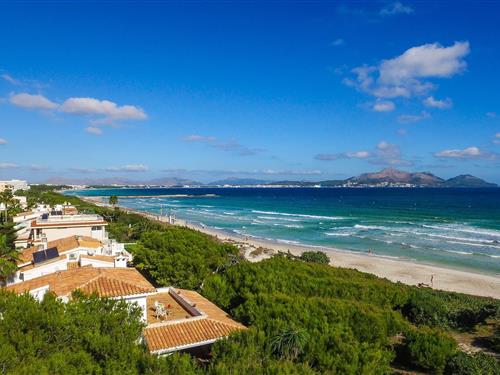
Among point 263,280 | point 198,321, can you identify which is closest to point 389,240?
point 263,280

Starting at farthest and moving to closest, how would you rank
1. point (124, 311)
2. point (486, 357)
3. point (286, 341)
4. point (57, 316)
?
1. point (486, 357)
2. point (286, 341)
3. point (124, 311)
4. point (57, 316)

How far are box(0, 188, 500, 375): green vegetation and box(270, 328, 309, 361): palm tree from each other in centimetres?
3

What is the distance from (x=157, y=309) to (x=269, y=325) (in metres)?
3.93

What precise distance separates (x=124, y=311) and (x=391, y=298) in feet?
42.8

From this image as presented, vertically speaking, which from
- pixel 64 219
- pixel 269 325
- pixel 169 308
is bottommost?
pixel 169 308

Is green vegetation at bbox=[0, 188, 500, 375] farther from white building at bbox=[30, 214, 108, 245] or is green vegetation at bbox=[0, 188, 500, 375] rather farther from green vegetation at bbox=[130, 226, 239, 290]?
white building at bbox=[30, 214, 108, 245]

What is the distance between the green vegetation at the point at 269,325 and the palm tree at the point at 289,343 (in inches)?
1.1

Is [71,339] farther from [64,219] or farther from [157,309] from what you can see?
[64,219]

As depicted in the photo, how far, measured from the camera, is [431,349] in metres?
12.6

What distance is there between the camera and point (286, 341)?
10.5 metres

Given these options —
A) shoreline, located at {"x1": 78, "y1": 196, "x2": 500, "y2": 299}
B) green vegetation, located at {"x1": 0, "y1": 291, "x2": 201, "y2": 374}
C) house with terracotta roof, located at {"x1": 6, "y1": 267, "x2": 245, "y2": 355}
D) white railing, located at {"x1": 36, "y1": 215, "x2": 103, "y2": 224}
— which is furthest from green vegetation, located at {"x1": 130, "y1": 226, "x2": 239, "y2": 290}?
shoreline, located at {"x1": 78, "y1": 196, "x2": 500, "y2": 299}

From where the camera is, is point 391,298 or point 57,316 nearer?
point 57,316

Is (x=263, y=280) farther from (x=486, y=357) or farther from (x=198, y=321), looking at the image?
(x=486, y=357)

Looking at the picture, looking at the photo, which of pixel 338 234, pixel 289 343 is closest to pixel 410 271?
pixel 338 234
